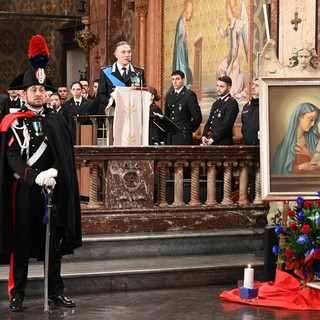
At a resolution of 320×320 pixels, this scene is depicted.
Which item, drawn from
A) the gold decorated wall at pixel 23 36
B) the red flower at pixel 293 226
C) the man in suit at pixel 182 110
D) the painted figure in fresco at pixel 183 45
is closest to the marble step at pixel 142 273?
the red flower at pixel 293 226

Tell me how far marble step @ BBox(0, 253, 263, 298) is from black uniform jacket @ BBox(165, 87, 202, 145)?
10.8 ft

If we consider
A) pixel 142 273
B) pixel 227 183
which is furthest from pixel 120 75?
pixel 142 273

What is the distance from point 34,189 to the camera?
334 inches

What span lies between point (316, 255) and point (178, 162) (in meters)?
2.40

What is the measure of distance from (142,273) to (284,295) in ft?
4.34

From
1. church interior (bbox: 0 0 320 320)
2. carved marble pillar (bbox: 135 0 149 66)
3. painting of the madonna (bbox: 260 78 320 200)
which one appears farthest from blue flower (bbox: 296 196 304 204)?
carved marble pillar (bbox: 135 0 149 66)

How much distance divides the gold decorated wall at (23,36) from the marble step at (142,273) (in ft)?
48.9

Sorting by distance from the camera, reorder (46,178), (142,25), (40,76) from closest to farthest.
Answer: (46,178), (40,76), (142,25)

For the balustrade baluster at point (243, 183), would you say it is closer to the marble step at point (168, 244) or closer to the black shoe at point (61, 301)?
the marble step at point (168, 244)

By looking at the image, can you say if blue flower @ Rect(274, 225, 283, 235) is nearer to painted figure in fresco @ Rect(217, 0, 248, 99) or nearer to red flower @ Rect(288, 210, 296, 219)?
red flower @ Rect(288, 210, 296, 219)

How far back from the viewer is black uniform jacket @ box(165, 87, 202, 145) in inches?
523

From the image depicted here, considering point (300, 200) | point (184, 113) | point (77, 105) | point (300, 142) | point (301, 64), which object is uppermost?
point (301, 64)

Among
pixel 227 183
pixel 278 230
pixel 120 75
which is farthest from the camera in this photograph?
pixel 120 75

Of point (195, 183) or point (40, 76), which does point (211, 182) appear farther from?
point (40, 76)
